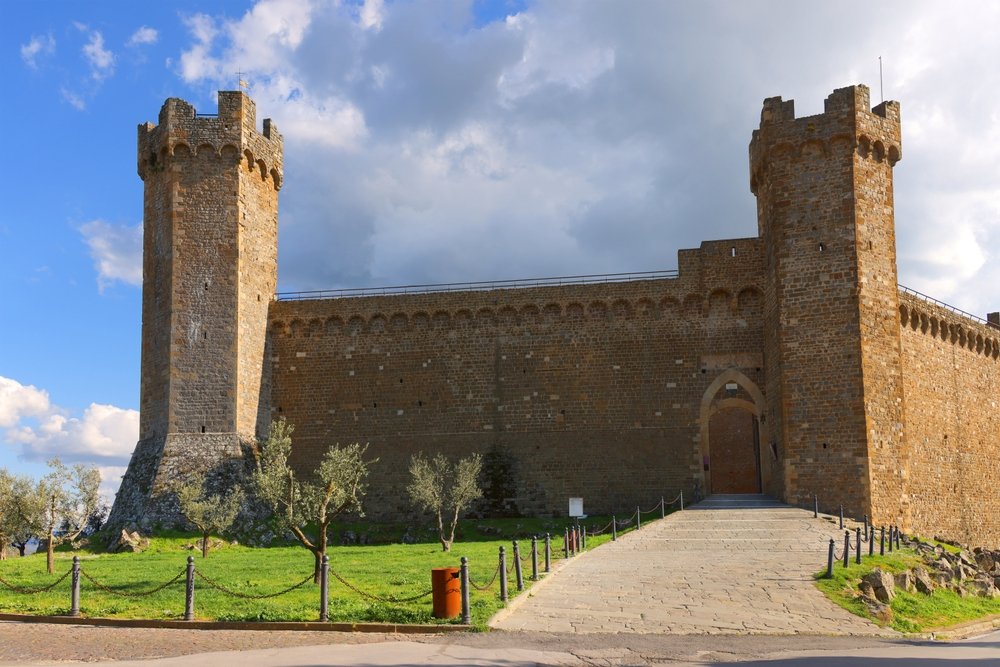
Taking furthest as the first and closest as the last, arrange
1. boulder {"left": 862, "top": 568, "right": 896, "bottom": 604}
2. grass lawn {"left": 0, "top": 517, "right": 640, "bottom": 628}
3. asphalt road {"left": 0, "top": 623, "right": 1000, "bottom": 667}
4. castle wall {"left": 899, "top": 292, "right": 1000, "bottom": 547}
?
1. castle wall {"left": 899, "top": 292, "right": 1000, "bottom": 547}
2. boulder {"left": 862, "top": 568, "right": 896, "bottom": 604}
3. grass lawn {"left": 0, "top": 517, "right": 640, "bottom": 628}
4. asphalt road {"left": 0, "top": 623, "right": 1000, "bottom": 667}

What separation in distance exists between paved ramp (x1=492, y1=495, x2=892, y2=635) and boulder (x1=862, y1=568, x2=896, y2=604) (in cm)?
95

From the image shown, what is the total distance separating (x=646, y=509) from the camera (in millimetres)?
27766

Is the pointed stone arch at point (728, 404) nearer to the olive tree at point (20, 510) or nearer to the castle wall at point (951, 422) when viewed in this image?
the castle wall at point (951, 422)

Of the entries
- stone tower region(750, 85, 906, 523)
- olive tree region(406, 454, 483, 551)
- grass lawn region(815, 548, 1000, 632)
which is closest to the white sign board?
olive tree region(406, 454, 483, 551)

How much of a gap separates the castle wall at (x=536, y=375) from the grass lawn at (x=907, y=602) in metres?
10.5

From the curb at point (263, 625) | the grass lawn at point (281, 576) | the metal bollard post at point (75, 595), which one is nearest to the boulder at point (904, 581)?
the grass lawn at point (281, 576)

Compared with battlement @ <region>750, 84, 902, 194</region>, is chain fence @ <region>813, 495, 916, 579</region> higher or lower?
lower

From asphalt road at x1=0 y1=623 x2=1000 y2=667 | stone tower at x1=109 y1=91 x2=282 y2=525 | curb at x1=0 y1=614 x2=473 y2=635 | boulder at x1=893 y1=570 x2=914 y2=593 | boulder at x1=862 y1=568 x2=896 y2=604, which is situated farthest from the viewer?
stone tower at x1=109 y1=91 x2=282 y2=525

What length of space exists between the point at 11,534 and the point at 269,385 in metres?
8.13

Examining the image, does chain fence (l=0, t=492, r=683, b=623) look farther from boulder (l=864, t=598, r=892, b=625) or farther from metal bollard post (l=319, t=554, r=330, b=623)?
boulder (l=864, t=598, r=892, b=625)

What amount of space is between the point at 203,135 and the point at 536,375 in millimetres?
12207

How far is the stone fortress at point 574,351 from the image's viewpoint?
25828 millimetres

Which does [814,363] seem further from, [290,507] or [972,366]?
[290,507]

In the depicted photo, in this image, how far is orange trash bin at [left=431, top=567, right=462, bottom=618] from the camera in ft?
41.3
